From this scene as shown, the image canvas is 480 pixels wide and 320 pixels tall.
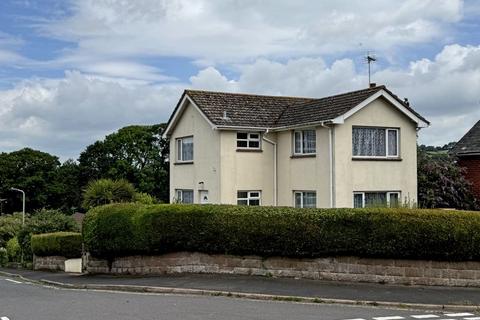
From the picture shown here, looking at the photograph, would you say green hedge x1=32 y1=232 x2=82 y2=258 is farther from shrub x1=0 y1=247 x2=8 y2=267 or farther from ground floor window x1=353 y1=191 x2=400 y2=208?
ground floor window x1=353 y1=191 x2=400 y2=208

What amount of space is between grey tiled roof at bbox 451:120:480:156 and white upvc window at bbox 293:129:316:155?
7.31 m

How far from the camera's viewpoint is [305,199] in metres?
28.6

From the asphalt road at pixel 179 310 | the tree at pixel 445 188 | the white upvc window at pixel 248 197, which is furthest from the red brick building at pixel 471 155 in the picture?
the asphalt road at pixel 179 310

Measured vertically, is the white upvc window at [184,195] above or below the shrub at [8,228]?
above

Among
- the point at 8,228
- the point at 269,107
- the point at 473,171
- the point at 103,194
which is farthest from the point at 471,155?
the point at 8,228

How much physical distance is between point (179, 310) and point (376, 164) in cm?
1611

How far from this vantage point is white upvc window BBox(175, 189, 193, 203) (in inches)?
1231

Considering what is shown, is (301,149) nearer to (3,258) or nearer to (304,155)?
(304,155)

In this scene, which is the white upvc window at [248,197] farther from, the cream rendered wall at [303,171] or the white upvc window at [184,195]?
the white upvc window at [184,195]

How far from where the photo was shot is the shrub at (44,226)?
36.5m

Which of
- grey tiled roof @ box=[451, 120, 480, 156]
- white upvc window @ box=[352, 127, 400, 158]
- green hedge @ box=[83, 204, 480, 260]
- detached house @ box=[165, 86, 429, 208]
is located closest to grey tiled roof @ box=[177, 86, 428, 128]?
detached house @ box=[165, 86, 429, 208]

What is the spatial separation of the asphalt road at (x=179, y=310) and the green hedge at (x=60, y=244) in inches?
579

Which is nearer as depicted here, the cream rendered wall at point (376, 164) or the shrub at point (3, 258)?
the cream rendered wall at point (376, 164)

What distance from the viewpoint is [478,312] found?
43.5 ft
